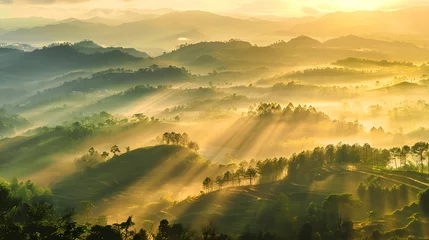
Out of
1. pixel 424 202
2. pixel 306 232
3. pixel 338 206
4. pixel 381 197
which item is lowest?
pixel 306 232

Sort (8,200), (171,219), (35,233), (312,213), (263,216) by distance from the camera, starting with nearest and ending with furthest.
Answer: (35,233) → (8,200) → (312,213) → (263,216) → (171,219)

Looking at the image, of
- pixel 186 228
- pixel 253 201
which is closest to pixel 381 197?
pixel 253 201

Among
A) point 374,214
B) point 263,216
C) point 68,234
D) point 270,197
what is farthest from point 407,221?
point 68,234

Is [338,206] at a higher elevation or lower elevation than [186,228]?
higher

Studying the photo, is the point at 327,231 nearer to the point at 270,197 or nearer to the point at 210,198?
the point at 270,197

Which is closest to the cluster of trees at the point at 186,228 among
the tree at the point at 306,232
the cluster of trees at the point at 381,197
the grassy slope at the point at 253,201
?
the tree at the point at 306,232

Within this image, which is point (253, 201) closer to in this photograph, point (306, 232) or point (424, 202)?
point (306, 232)

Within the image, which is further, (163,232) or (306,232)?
(306,232)

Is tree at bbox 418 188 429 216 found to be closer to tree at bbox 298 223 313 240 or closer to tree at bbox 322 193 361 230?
tree at bbox 322 193 361 230

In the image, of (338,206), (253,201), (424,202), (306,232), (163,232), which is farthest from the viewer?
(253,201)
